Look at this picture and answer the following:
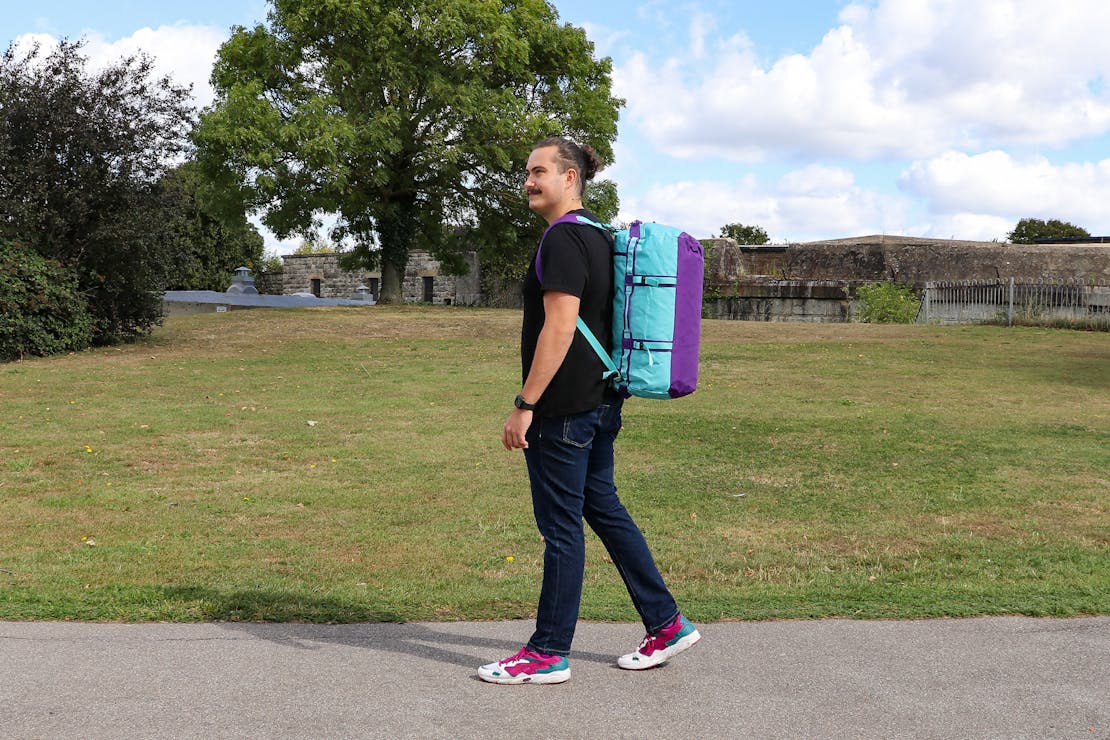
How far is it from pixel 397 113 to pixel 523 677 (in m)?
27.2

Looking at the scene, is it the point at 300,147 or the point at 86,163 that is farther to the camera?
the point at 300,147

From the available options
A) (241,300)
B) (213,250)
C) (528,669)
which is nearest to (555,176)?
(528,669)

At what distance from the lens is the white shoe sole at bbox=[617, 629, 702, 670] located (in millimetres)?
4172

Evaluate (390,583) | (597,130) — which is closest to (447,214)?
(597,130)

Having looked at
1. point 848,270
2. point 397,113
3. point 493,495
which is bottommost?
point 493,495

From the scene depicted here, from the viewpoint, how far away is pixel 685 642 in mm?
4242

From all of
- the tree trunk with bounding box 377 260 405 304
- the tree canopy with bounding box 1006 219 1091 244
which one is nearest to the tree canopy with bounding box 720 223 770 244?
the tree canopy with bounding box 1006 219 1091 244

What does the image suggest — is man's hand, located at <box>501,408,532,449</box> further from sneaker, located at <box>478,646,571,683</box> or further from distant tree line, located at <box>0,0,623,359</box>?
distant tree line, located at <box>0,0,623,359</box>

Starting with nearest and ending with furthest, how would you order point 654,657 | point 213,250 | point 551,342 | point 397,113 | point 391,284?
point 551,342
point 654,657
point 397,113
point 391,284
point 213,250

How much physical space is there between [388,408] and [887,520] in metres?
7.49

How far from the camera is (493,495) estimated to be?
8.33 m

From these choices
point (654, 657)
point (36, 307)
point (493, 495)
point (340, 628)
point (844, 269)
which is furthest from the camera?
point (844, 269)

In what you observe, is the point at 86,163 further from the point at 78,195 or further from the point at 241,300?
the point at 241,300

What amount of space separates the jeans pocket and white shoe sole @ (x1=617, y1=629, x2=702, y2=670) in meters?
0.88
